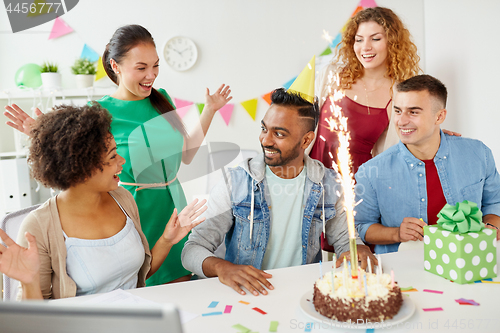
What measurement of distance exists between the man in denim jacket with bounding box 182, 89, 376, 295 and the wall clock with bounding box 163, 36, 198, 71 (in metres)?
1.39

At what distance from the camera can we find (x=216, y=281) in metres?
1.03

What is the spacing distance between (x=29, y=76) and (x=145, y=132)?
4.86ft

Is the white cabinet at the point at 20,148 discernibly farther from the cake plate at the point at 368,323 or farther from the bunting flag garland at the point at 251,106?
the cake plate at the point at 368,323

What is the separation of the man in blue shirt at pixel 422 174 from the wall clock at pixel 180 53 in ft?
4.98

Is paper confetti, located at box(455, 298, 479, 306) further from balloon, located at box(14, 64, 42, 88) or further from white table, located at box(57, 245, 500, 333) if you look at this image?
balloon, located at box(14, 64, 42, 88)

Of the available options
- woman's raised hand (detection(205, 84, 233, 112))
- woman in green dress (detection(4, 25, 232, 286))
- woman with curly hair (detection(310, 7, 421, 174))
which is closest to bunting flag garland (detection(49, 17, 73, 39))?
woman in green dress (detection(4, 25, 232, 286))

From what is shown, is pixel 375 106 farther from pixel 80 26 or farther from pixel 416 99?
pixel 80 26

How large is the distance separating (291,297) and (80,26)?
8.23ft

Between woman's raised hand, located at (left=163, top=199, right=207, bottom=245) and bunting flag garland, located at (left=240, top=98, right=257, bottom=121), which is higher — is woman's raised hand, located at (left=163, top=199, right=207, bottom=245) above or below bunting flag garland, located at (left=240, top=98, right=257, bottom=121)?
below

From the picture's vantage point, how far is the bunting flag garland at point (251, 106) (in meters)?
2.61

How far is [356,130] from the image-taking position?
1912mm

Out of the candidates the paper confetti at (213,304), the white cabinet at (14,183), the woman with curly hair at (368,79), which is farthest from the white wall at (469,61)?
the white cabinet at (14,183)

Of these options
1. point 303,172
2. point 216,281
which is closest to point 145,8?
point 303,172

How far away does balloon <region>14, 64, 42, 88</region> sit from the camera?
8.62 ft
